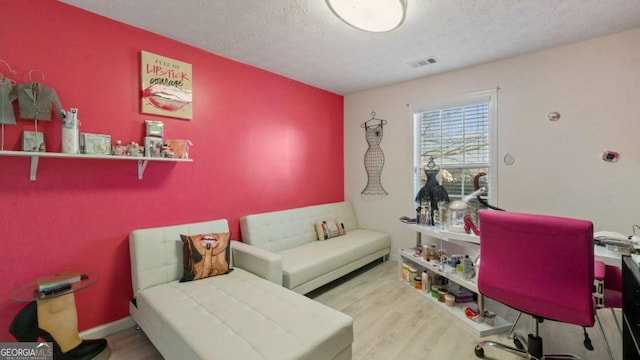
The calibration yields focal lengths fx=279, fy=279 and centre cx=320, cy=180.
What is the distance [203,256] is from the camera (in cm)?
229

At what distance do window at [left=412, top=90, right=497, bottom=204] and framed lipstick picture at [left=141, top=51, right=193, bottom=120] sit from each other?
2754 millimetres

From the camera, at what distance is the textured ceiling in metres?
2.01

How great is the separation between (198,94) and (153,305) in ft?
6.08

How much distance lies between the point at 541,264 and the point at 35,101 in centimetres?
324

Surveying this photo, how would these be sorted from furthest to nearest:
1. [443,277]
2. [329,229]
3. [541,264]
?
[329,229] < [443,277] < [541,264]

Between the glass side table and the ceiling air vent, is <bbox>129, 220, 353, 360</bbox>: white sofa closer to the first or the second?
the glass side table

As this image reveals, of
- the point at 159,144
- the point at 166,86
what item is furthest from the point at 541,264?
the point at 166,86

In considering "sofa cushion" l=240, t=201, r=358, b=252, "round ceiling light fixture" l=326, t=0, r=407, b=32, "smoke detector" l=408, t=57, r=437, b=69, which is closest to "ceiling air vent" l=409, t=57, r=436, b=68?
"smoke detector" l=408, t=57, r=437, b=69

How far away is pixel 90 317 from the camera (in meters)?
2.11

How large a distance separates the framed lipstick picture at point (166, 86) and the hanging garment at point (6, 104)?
0.76 metres

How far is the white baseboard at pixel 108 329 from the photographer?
6.84 feet

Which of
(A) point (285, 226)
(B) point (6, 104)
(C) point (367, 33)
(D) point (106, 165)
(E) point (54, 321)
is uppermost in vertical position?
(C) point (367, 33)

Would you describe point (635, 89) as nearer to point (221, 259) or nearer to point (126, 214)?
point (221, 259)

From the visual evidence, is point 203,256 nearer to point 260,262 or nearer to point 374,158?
point 260,262
